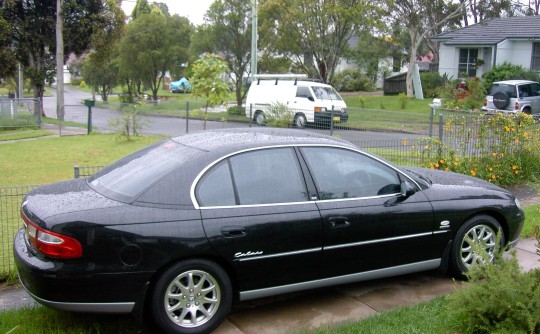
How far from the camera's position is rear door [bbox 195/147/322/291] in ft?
14.4

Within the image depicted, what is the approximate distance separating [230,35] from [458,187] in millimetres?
27432

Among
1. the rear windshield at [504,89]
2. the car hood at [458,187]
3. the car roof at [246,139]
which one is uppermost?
the rear windshield at [504,89]

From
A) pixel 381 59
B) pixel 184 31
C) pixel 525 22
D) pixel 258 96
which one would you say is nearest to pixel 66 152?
pixel 258 96

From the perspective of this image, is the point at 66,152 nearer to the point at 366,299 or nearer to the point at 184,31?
the point at 366,299

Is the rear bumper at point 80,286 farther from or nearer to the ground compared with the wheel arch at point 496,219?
nearer to the ground

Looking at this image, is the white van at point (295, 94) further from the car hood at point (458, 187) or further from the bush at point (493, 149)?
the car hood at point (458, 187)

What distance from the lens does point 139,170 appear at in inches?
186

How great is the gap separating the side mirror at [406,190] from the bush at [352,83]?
128 ft

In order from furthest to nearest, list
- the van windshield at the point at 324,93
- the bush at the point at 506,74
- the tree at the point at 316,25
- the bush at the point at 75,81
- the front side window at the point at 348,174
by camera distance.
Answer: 1. the bush at the point at 75,81
2. the bush at the point at 506,74
3. the tree at the point at 316,25
4. the van windshield at the point at 324,93
5. the front side window at the point at 348,174

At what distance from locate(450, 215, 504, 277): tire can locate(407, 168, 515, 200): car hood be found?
238 mm

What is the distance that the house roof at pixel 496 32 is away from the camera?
32219 mm

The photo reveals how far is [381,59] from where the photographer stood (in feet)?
161

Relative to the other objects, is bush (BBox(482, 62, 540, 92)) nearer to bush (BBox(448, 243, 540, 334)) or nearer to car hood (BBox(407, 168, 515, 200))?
car hood (BBox(407, 168, 515, 200))

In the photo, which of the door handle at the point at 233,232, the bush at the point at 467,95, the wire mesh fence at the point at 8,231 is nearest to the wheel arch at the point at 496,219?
the door handle at the point at 233,232
